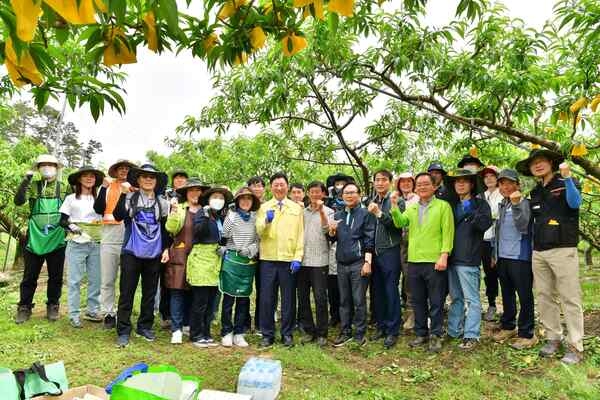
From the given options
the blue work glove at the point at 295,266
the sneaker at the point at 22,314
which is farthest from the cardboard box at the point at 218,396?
the sneaker at the point at 22,314

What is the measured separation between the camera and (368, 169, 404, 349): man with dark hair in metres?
4.65

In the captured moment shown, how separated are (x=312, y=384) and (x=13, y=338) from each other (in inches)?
118

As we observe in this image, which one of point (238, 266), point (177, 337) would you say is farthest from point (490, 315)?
point (177, 337)

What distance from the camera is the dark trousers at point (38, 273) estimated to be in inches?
195

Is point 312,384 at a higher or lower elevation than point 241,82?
lower

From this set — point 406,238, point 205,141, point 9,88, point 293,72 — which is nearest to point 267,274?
point 406,238

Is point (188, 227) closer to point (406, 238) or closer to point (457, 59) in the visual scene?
point (406, 238)

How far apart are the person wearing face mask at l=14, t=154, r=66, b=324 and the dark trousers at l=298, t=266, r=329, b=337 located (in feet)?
8.71

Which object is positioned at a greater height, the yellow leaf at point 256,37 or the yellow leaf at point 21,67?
the yellow leaf at point 256,37

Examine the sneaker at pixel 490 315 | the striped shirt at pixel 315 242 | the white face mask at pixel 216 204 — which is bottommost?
the sneaker at pixel 490 315

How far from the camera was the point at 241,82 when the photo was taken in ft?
15.7

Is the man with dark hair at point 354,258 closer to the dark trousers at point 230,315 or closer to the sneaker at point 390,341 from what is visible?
the sneaker at point 390,341

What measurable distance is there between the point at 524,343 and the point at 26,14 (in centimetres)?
469

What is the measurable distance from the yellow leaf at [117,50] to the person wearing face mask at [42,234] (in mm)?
4108
